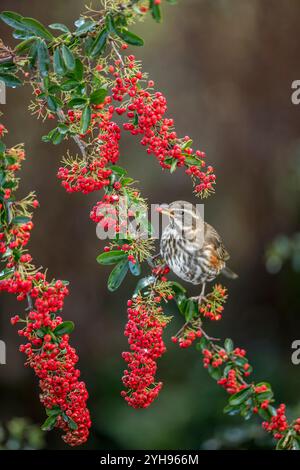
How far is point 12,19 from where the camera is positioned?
2082 millimetres

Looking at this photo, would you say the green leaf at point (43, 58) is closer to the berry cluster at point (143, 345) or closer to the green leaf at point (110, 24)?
the green leaf at point (110, 24)

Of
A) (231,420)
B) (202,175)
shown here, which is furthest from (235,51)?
(202,175)

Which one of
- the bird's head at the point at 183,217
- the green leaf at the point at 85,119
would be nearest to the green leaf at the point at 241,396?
the bird's head at the point at 183,217

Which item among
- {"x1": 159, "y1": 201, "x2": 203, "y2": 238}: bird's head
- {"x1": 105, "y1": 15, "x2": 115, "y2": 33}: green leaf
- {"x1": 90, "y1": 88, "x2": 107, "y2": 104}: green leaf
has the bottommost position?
{"x1": 159, "y1": 201, "x2": 203, "y2": 238}: bird's head

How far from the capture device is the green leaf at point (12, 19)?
206cm

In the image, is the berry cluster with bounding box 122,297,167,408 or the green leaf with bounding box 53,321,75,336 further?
the berry cluster with bounding box 122,297,167,408

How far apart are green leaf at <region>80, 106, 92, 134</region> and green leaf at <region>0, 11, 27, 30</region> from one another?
321 mm

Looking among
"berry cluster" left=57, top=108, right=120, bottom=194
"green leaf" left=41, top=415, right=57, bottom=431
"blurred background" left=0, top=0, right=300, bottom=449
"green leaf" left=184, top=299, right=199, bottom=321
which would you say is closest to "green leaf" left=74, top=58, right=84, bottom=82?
"berry cluster" left=57, top=108, right=120, bottom=194

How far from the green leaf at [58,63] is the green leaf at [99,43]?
4.0 inches

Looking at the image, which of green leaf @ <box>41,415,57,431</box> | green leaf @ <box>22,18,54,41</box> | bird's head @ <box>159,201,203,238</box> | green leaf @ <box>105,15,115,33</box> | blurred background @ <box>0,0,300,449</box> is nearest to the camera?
green leaf @ <box>105,15,115,33</box>

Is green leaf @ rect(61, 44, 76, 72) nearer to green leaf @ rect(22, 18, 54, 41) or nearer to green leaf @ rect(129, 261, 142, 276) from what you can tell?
green leaf @ rect(22, 18, 54, 41)

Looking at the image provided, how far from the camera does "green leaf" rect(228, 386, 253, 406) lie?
2.11m

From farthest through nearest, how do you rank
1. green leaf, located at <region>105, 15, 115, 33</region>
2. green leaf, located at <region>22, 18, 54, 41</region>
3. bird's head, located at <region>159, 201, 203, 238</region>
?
bird's head, located at <region>159, 201, 203, 238</region> → green leaf, located at <region>22, 18, 54, 41</region> → green leaf, located at <region>105, 15, 115, 33</region>

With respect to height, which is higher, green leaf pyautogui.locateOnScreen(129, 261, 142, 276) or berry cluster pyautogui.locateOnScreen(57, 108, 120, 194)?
berry cluster pyautogui.locateOnScreen(57, 108, 120, 194)
